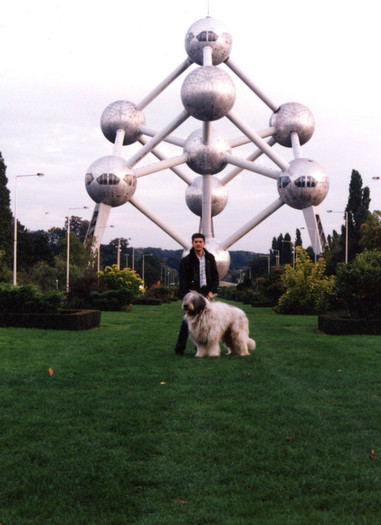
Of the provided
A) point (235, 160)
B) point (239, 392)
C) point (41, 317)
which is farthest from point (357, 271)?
point (235, 160)

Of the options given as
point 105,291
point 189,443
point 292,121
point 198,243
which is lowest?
point 189,443

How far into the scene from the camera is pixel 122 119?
1896 inches

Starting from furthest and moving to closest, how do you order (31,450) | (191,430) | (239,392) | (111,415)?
(239,392)
(111,415)
(191,430)
(31,450)

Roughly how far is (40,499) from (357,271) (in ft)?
46.5

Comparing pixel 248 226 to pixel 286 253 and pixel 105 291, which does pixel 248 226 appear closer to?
pixel 105 291

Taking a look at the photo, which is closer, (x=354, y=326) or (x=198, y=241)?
(x=198, y=241)

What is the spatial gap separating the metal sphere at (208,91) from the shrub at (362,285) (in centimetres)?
2445

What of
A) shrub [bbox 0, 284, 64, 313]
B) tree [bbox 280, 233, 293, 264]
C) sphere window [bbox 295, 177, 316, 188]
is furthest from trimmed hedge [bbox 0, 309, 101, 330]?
tree [bbox 280, 233, 293, 264]

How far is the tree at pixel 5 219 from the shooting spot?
152 feet

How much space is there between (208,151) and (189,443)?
134 ft

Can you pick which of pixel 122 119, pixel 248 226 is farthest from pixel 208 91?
pixel 248 226

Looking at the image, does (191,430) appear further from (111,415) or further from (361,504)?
(361,504)

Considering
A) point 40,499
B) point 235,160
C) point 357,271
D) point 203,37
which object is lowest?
point 40,499

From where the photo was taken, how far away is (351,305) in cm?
1745
